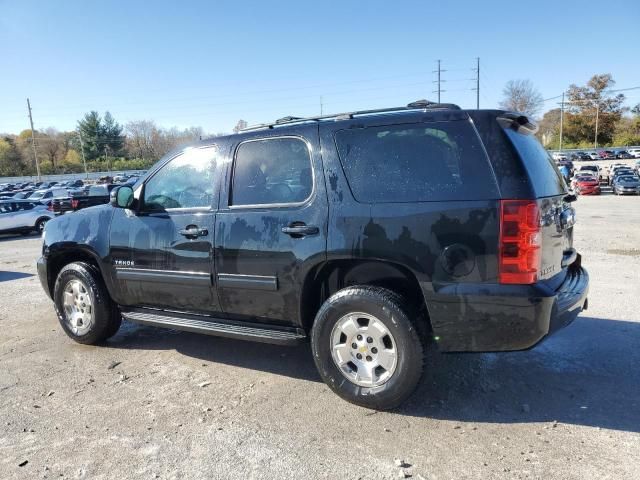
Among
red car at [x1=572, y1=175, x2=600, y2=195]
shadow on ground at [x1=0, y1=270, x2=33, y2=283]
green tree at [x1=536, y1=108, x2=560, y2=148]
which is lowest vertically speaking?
red car at [x1=572, y1=175, x2=600, y2=195]

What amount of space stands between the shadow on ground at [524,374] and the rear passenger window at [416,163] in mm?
1159

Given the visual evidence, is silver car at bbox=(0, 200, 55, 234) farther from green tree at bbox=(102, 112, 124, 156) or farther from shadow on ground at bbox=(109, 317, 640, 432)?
green tree at bbox=(102, 112, 124, 156)

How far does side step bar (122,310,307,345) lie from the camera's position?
3822 millimetres

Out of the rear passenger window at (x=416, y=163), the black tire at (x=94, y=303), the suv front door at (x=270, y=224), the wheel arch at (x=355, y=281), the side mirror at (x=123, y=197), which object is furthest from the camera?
the black tire at (x=94, y=303)

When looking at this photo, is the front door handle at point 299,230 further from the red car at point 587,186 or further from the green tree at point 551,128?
the green tree at point 551,128

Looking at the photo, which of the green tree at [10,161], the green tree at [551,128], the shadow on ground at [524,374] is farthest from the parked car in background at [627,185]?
the green tree at [10,161]

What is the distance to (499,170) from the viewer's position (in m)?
3.08

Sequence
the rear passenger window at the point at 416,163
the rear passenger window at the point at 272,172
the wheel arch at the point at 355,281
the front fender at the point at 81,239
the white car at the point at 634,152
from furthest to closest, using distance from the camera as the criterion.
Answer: the white car at the point at 634,152
the front fender at the point at 81,239
the rear passenger window at the point at 272,172
the wheel arch at the point at 355,281
the rear passenger window at the point at 416,163

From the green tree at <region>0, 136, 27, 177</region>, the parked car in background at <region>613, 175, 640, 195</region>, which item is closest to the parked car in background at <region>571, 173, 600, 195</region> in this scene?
the parked car in background at <region>613, 175, 640, 195</region>

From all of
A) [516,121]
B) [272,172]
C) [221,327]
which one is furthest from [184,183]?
[516,121]

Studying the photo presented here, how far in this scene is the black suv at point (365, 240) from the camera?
309 cm

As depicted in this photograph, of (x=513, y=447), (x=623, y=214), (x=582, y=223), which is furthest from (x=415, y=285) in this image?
(x=623, y=214)

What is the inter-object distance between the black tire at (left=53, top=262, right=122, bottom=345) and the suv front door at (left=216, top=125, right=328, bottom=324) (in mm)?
1545

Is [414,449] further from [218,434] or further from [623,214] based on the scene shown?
[623,214]
